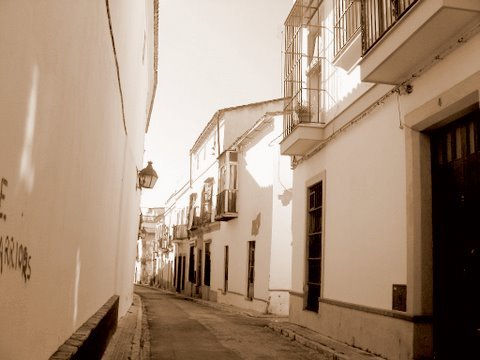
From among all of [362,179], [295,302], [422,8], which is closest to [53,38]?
[422,8]

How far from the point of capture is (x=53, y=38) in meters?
2.63

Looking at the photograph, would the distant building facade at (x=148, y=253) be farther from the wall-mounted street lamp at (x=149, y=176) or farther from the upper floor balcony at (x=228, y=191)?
the wall-mounted street lamp at (x=149, y=176)

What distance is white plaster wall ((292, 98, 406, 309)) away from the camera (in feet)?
23.9

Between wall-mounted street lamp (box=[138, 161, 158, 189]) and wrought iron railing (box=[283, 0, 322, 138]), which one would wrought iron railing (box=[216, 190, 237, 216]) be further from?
wrought iron railing (box=[283, 0, 322, 138])

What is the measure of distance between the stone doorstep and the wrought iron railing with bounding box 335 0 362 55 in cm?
506

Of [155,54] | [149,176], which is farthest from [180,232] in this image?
[149,176]

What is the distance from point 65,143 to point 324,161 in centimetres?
781

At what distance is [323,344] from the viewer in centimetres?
849

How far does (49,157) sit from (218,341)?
765 cm

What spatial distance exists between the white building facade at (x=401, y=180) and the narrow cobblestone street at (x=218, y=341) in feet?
3.21

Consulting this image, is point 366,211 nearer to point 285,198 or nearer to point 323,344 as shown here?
point 323,344

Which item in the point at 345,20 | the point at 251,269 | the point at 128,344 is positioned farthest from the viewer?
the point at 251,269

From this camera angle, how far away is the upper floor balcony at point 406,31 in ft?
18.0

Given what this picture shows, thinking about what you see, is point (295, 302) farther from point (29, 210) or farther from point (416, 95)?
point (29, 210)
